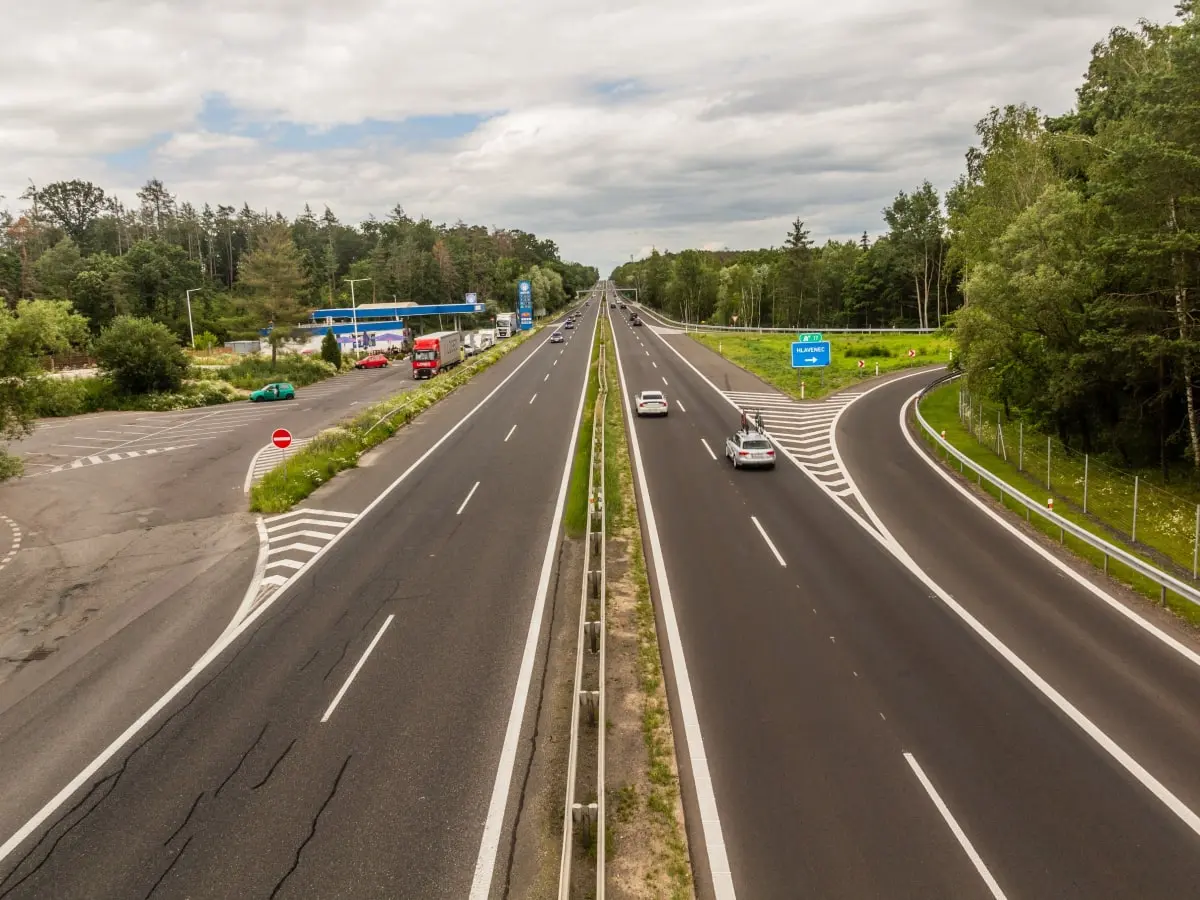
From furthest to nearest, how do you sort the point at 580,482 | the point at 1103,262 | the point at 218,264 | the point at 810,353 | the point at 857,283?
the point at 218,264 → the point at 857,283 → the point at 810,353 → the point at 580,482 → the point at 1103,262

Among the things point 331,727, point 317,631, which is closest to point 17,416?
point 317,631

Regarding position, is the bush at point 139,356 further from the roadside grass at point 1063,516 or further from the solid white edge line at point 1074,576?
the solid white edge line at point 1074,576

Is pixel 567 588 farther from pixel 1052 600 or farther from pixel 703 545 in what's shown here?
pixel 1052 600

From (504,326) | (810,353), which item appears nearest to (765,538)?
(810,353)

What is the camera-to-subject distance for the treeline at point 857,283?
309 ft

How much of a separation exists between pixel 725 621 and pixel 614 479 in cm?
1195

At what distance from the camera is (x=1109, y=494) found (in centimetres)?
2436

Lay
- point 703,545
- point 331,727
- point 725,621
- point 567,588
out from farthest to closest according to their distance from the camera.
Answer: point 703,545, point 567,588, point 725,621, point 331,727

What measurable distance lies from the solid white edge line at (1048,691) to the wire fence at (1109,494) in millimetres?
5600

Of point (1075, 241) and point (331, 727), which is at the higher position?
point (1075, 241)

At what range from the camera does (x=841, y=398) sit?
155 ft

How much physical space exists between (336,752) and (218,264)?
161694 mm

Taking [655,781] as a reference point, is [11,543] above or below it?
above

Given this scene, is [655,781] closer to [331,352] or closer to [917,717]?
[917,717]
